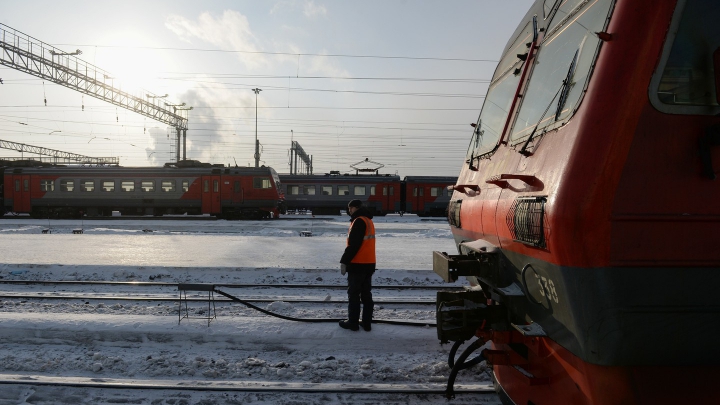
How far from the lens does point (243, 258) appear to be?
11.7m

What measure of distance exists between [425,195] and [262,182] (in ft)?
38.9

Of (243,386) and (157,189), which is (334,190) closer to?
(157,189)

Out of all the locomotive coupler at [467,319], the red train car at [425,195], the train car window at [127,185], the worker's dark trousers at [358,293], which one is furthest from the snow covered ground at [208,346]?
the red train car at [425,195]

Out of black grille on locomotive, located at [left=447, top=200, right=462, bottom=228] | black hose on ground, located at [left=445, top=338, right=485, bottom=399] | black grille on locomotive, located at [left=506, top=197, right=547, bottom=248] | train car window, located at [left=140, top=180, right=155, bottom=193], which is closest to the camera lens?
black grille on locomotive, located at [left=506, top=197, right=547, bottom=248]

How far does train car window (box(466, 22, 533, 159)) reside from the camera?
11.1 feet

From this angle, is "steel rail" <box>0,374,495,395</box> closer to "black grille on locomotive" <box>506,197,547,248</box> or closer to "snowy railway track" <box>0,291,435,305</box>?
"black grille on locomotive" <box>506,197,547,248</box>

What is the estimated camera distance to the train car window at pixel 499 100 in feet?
11.1

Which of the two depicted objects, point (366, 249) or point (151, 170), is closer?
point (366, 249)

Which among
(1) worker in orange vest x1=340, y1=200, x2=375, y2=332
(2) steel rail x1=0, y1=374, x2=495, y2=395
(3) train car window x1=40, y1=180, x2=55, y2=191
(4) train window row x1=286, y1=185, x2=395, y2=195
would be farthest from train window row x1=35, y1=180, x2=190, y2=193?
(2) steel rail x1=0, y1=374, x2=495, y2=395

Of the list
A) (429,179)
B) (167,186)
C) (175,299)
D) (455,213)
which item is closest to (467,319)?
(455,213)

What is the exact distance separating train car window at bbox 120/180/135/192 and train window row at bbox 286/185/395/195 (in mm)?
10284

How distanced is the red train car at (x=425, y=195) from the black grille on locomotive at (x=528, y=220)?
2932cm

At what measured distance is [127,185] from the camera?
26.6 meters

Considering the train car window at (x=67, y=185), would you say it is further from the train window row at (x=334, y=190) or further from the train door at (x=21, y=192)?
the train window row at (x=334, y=190)
